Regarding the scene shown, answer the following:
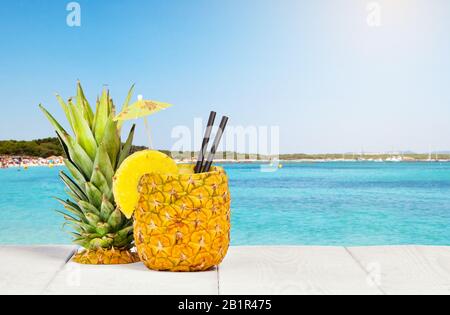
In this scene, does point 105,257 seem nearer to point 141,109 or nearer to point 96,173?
point 96,173

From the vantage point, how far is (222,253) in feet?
8.37

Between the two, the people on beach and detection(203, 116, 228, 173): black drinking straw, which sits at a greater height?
detection(203, 116, 228, 173): black drinking straw

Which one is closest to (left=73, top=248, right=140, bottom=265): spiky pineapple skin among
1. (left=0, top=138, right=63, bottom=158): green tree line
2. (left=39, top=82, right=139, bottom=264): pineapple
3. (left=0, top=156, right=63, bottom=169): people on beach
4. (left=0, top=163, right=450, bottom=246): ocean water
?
(left=39, top=82, right=139, bottom=264): pineapple

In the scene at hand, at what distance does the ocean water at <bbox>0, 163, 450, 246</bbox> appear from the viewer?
14.0 metres

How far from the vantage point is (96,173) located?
268cm

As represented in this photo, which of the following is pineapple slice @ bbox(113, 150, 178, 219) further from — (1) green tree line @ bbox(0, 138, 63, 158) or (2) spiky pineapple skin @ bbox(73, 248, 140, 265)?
(1) green tree line @ bbox(0, 138, 63, 158)

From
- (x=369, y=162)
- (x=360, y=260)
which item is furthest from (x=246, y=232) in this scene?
(x=369, y=162)

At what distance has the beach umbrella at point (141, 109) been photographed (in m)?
2.50

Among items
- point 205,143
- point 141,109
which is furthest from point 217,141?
point 141,109

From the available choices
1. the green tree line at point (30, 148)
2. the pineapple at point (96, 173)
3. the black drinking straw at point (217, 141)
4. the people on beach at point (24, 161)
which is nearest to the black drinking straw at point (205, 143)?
the black drinking straw at point (217, 141)

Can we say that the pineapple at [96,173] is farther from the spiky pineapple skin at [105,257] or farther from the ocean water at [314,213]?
the ocean water at [314,213]

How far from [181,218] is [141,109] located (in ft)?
1.77

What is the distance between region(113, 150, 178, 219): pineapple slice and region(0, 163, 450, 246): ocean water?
33.1ft

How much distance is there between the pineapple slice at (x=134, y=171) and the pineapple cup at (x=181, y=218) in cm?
6
